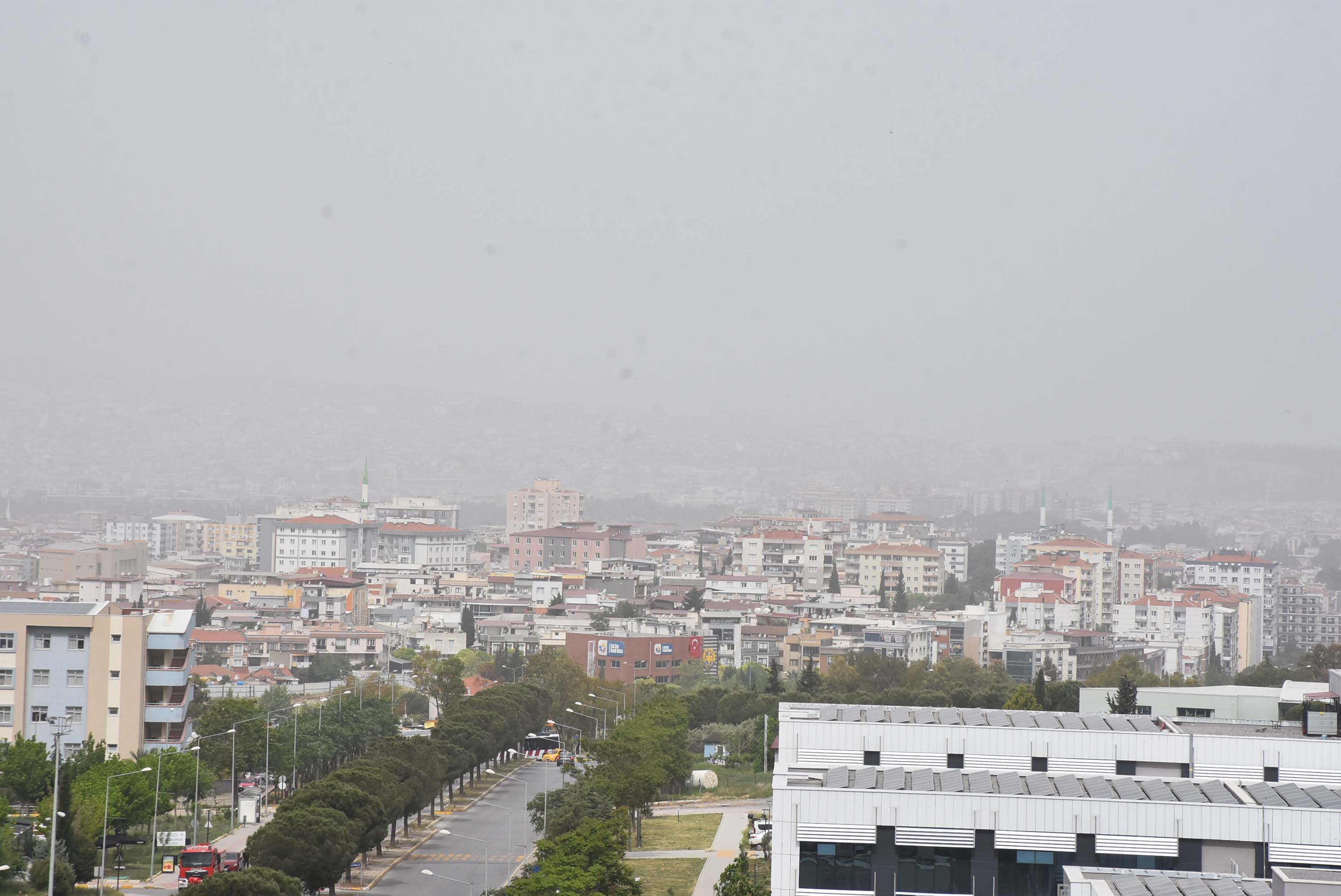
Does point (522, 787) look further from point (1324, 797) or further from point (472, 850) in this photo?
point (1324, 797)

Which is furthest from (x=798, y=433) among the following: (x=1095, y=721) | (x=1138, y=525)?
(x=1095, y=721)

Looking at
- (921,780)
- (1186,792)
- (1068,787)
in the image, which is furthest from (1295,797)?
(921,780)

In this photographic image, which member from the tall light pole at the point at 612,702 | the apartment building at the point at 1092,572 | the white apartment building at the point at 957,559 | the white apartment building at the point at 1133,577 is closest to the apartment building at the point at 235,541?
the white apartment building at the point at 957,559

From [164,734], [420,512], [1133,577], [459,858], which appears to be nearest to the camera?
[459,858]

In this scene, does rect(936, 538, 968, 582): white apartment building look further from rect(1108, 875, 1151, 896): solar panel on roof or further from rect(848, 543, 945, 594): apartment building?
rect(1108, 875, 1151, 896): solar panel on roof

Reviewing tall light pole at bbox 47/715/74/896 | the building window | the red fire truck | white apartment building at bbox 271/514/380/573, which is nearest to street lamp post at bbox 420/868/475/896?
the red fire truck
